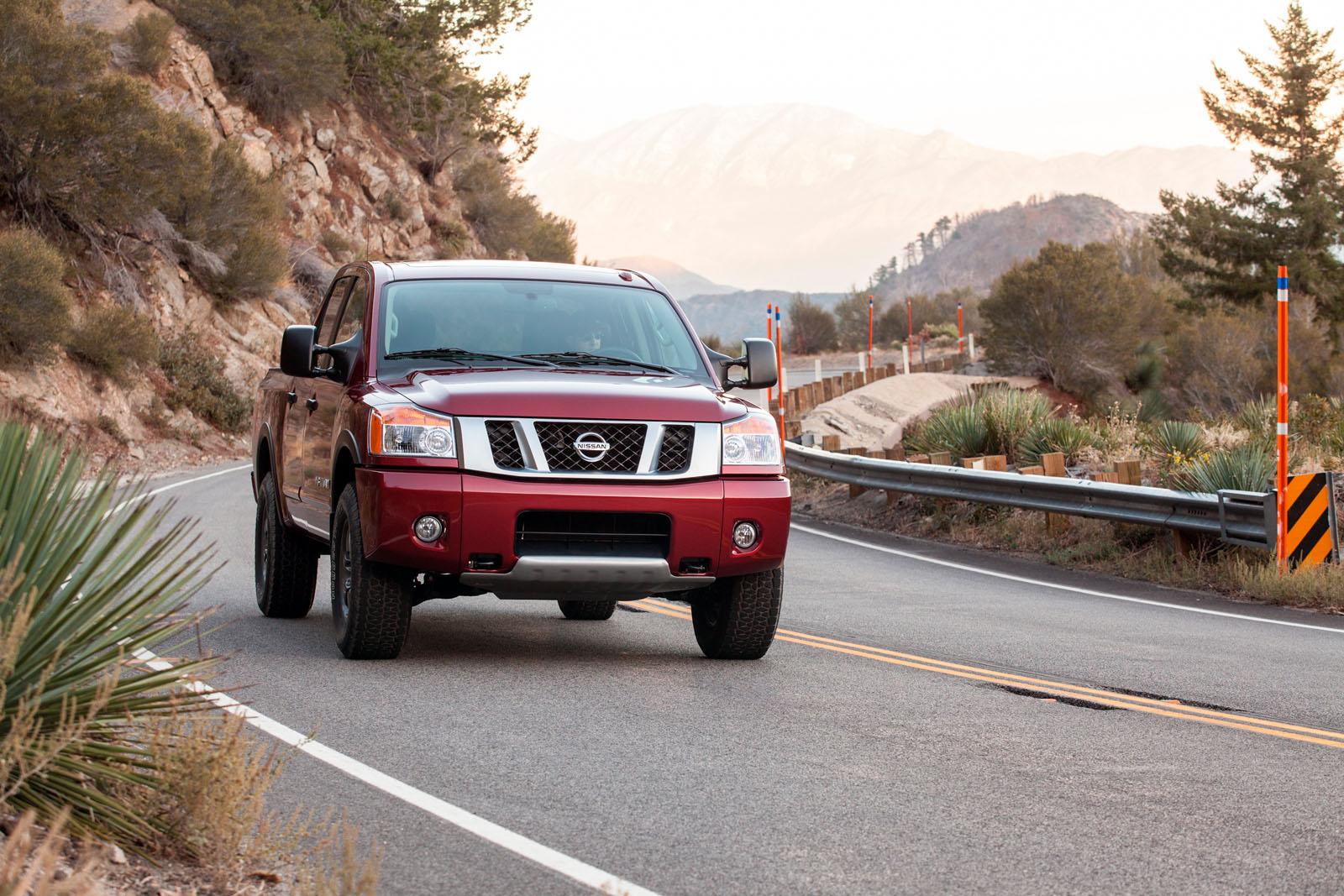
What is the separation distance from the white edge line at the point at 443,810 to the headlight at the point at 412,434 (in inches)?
58.4

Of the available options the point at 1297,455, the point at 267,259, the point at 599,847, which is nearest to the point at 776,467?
the point at 599,847

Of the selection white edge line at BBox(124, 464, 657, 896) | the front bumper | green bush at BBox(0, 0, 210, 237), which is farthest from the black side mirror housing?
green bush at BBox(0, 0, 210, 237)

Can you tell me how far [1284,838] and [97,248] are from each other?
32.9m

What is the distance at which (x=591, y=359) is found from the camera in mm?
9117

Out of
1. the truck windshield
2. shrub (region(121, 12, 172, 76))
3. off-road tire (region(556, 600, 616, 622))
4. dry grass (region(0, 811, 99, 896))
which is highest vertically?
shrub (region(121, 12, 172, 76))

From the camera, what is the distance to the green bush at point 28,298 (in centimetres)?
2886

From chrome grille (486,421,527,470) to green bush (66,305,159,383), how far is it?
25.4 metres

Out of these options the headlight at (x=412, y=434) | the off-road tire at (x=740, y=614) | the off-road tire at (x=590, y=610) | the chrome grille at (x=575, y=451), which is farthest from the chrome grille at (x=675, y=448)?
the off-road tire at (x=590, y=610)

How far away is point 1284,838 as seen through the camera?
5336 millimetres

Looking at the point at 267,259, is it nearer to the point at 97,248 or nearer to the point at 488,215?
the point at 97,248

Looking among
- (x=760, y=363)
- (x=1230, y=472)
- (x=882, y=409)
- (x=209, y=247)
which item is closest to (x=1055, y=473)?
(x=1230, y=472)

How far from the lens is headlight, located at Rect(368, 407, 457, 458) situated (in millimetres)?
7891

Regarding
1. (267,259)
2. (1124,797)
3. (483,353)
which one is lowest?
(1124,797)

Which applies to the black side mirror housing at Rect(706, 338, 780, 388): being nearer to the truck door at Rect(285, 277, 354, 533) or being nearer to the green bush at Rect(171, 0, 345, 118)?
the truck door at Rect(285, 277, 354, 533)
